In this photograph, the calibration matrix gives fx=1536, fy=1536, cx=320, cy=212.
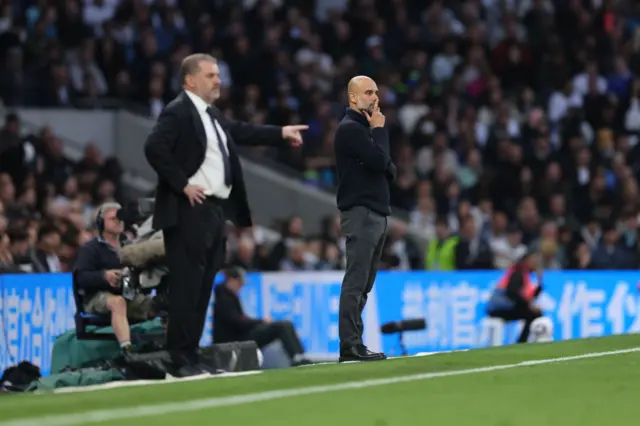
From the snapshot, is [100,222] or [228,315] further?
[228,315]

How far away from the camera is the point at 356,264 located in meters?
10.3

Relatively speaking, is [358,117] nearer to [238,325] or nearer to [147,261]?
[147,261]

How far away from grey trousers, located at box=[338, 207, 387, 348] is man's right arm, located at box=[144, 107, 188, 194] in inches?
60.4

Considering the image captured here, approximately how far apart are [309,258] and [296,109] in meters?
5.67

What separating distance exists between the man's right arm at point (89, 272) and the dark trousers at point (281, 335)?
3.49 metres

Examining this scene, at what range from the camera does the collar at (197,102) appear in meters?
9.50

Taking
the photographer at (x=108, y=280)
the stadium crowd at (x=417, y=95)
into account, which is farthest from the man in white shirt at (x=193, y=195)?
the stadium crowd at (x=417, y=95)

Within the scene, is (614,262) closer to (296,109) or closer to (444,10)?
(296,109)

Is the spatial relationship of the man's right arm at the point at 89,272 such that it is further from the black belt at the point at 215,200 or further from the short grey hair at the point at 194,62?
the short grey hair at the point at 194,62

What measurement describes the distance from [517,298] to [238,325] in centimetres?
336

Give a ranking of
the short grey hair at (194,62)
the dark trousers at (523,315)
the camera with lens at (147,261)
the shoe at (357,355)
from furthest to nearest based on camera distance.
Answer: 1. the dark trousers at (523,315)
2. the camera with lens at (147,261)
3. the shoe at (357,355)
4. the short grey hair at (194,62)

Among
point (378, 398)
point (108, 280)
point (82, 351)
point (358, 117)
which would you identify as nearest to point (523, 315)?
point (82, 351)

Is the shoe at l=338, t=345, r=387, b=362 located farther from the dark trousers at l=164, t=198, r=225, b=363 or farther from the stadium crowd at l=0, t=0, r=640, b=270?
the stadium crowd at l=0, t=0, r=640, b=270

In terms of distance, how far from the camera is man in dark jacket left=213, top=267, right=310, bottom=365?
15156 mm
